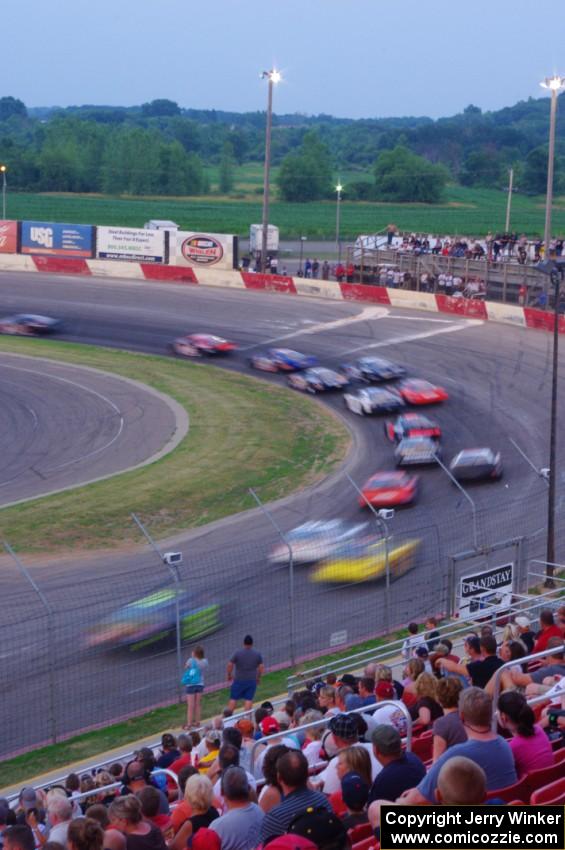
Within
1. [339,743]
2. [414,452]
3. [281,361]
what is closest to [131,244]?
[281,361]

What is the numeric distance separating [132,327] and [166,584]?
114 feet

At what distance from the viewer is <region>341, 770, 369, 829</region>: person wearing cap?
847 centimetres

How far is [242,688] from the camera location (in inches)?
684

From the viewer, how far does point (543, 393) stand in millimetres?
42094

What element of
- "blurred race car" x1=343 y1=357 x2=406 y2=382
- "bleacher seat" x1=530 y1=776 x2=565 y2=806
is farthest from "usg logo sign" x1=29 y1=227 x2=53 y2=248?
"bleacher seat" x1=530 y1=776 x2=565 y2=806

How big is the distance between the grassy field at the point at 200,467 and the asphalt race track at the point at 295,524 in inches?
42.3

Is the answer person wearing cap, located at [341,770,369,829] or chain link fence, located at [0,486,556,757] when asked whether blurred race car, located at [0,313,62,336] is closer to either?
chain link fence, located at [0,486,556,757]

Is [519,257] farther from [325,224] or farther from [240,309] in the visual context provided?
[325,224]

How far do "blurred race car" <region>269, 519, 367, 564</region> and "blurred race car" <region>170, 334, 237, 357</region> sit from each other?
21991mm

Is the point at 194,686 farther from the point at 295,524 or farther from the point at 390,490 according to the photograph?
the point at 390,490

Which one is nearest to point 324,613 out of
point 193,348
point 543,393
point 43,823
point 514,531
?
point 514,531

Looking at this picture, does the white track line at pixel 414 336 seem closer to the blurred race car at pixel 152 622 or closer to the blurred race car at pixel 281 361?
Answer: the blurred race car at pixel 281 361

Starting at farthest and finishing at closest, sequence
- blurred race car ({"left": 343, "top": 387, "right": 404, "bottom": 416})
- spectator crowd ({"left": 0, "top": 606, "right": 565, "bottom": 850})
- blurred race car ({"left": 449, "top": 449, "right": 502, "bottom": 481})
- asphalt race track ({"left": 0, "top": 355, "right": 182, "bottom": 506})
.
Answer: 1. blurred race car ({"left": 343, "top": 387, "right": 404, "bottom": 416})
2. asphalt race track ({"left": 0, "top": 355, "right": 182, "bottom": 506})
3. blurred race car ({"left": 449, "top": 449, "right": 502, "bottom": 481})
4. spectator crowd ({"left": 0, "top": 606, "right": 565, "bottom": 850})

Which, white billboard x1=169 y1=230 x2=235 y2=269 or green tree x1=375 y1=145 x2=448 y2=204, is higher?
green tree x1=375 y1=145 x2=448 y2=204
